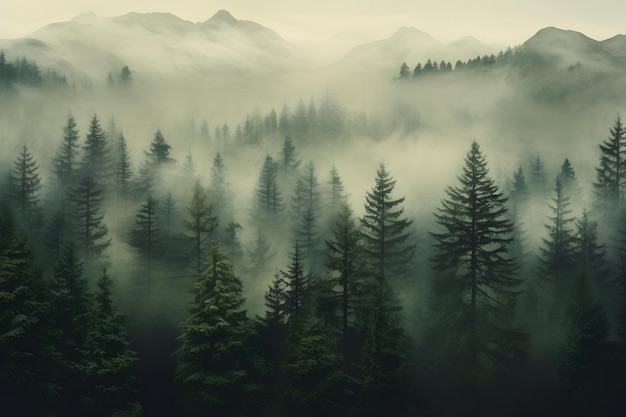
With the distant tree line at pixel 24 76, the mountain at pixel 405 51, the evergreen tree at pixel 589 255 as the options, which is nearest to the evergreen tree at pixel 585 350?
the evergreen tree at pixel 589 255

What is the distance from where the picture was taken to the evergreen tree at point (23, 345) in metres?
31.6

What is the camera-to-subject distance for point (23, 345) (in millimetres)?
32406

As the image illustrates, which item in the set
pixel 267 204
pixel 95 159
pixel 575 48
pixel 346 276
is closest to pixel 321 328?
pixel 346 276

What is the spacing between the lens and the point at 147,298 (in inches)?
2062

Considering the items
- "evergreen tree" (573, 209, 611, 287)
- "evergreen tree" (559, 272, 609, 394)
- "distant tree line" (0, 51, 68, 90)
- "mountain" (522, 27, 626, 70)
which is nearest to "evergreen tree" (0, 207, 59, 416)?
"evergreen tree" (559, 272, 609, 394)

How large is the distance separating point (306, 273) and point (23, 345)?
31.5 m

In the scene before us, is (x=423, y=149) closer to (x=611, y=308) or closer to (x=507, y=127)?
(x=507, y=127)

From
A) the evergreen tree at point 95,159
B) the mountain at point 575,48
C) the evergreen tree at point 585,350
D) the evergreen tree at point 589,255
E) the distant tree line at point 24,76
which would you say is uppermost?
the mountain at point 575,48

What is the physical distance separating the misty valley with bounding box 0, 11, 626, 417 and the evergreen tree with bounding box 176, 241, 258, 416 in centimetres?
13

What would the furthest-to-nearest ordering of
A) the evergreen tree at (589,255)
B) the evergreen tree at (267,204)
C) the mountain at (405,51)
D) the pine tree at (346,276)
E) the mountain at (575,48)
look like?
the mountain at (405,51) → the mountain at (575,48) → the evergreen tree at (267,204) → the evergreen tree at (589,255) → the pine tree at (346,276)

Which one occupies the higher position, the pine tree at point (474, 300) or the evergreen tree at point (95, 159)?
the evergreen tree at point (95, 159)

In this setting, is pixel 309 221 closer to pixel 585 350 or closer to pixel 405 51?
pixel 585 350

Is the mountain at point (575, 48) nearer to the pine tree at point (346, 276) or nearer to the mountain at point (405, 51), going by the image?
the mountain at point (405, 51)

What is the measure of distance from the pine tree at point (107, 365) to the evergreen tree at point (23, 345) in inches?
86.3
